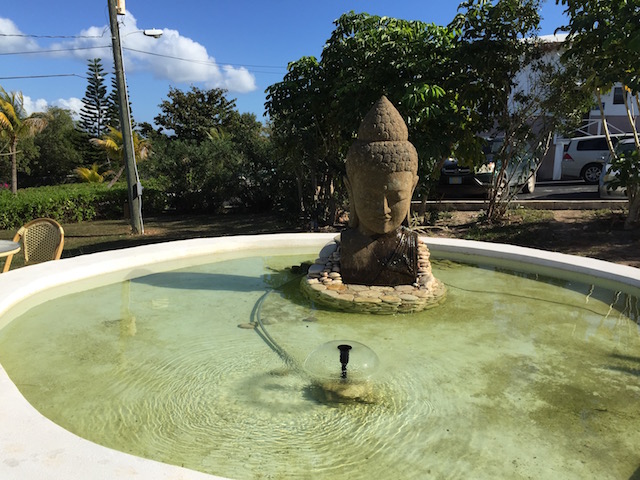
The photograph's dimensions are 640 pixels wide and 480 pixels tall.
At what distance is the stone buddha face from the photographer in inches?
194

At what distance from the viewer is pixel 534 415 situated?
2.95m

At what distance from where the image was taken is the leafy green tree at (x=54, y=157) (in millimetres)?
32156

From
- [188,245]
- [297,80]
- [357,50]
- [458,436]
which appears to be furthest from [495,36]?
[458,436]

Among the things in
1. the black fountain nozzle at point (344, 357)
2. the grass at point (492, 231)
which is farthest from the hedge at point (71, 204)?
the black fountain nozzle at point (344, 357)

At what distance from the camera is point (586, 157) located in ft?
54.6

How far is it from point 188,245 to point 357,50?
15.4ft

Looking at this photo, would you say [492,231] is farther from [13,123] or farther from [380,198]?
[13,123]

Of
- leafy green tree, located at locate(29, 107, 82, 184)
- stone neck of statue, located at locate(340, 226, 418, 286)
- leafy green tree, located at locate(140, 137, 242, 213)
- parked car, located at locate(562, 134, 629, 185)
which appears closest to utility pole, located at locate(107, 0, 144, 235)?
leafy green tree, located at locate(140, 137, 242, 213)

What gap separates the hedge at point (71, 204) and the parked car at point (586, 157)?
601 inches

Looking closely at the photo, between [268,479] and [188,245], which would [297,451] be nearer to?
[268,479]

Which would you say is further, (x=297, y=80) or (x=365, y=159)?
(x=297, y=80)

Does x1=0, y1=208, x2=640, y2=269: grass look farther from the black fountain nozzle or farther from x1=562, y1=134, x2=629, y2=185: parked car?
x1=562, y1=134, x2=629, y2=185: parked car

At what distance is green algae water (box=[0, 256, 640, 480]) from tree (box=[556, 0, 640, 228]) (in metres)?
4.08

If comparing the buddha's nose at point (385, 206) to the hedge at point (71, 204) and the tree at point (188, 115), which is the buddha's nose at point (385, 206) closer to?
the hedge at point (71, 204)
